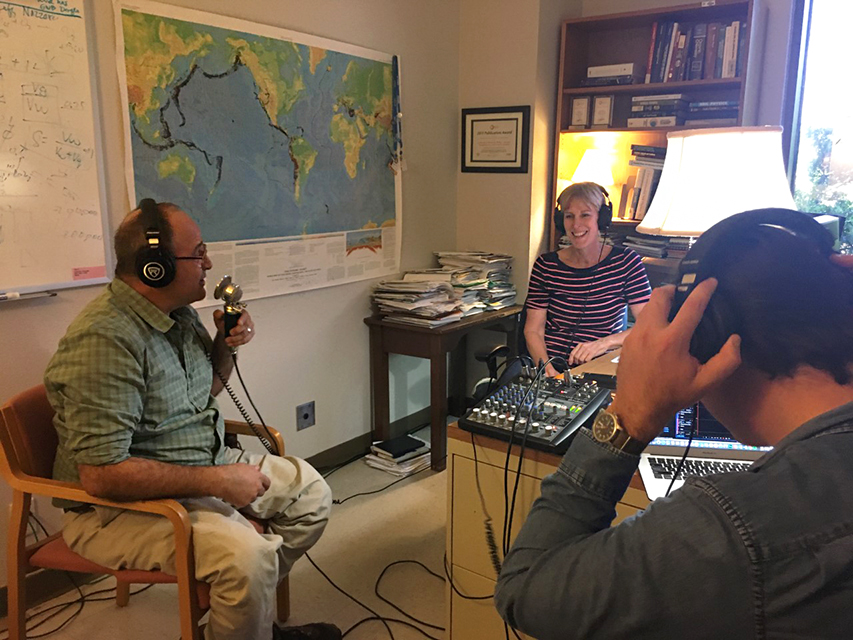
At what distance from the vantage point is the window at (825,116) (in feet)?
10.1

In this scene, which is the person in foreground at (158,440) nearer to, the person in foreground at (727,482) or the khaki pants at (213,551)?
the khaki pants at (213,551)

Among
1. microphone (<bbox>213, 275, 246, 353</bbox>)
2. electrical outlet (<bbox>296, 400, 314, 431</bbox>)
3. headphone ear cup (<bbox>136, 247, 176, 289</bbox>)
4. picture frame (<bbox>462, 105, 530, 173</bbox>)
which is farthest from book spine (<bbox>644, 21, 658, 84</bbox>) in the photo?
headphone ear cup (<bbox>136, 247, 176, 289</bbox>)

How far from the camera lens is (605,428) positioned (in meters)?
0.76

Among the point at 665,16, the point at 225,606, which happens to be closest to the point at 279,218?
the point at 225,606

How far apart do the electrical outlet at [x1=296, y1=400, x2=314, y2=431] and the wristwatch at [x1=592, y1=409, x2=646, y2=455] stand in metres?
2.29

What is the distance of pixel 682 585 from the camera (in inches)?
23.5

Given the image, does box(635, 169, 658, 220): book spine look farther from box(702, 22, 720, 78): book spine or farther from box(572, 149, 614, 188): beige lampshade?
box(702, 22, 720, 78): book spine

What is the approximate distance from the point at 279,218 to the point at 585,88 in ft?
5.85

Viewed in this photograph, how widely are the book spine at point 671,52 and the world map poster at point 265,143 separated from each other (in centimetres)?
134

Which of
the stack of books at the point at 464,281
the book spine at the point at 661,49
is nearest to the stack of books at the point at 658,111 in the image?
the book spine at the point at 661,49

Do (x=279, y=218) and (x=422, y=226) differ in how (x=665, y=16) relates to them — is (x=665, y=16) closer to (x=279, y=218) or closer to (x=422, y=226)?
(x=422, y=226)

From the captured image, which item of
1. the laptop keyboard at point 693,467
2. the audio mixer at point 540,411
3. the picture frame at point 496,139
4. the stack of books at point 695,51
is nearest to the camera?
the laptop keyboard at point 693,467

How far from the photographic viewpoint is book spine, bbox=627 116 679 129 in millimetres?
3230

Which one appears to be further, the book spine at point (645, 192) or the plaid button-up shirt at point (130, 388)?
the book spine at point (645, 192)
